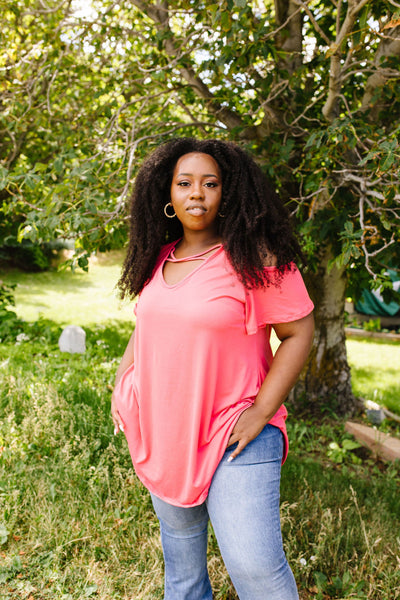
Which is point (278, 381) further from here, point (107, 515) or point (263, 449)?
point (107, 515)

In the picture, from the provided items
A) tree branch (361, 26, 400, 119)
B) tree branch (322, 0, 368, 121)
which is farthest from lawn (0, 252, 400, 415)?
tree branch (361, 26, 400, 119)

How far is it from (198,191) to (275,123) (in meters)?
2.14

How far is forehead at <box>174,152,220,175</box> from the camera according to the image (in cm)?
179

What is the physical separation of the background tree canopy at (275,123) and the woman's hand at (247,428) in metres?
1.13

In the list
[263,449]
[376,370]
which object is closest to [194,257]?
[263,449]

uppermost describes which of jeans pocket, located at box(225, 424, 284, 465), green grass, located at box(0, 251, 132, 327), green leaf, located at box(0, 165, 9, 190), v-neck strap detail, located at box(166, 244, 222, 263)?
green leaf, located at box(0, 165, 9, 190)

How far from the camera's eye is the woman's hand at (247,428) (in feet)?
5.17

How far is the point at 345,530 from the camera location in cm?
269

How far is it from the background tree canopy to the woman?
0.91 meters

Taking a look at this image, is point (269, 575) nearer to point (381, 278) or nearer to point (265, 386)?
point (265, 386)

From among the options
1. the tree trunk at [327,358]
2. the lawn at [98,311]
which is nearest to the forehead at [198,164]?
the lawn at [98,311]

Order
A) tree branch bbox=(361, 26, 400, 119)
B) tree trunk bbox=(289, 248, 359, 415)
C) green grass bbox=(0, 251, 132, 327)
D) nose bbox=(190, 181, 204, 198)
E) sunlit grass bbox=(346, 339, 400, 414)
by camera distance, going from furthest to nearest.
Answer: green grass bbox=(0, 251, 132, 327), sunlit grass bbox=(346, 339, 400, 414), tree trunk bbox=(289, 248, 359, 415), tree branch bbox=(361, 26, 400, 119), nose bbox=(190, 181, 204, 198)

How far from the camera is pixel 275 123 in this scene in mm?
3629

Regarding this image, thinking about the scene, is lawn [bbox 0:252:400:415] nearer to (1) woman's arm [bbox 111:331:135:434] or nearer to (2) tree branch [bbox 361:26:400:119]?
(1) woman's arm [bbox 111:331:135:434]
